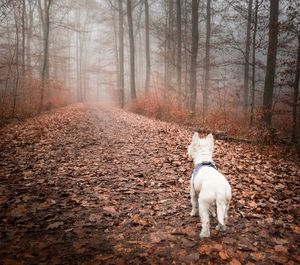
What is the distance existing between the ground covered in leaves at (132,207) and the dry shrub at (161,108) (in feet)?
21.9

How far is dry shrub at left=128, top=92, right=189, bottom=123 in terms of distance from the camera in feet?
50.1

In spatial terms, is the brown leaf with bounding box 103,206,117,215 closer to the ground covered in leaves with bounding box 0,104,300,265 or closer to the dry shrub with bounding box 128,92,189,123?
the ground covered in leaves with bounding box 0,104,300,265

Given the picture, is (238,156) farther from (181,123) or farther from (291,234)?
(181,123)

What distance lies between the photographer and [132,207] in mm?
4836

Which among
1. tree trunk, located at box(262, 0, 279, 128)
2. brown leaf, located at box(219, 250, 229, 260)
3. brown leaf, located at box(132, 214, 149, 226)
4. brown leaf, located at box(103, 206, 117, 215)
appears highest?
tree trunk, located at box(262, 0, 279, 128)

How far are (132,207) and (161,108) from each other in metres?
12.7

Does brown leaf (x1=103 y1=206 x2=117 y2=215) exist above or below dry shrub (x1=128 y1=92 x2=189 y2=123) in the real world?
below


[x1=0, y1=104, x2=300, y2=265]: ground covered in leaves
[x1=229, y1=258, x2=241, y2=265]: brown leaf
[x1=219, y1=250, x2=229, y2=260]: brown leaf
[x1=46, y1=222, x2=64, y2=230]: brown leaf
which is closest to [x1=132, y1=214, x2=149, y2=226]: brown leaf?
[x1=0, y1=104, x2=300, y2=265]: ground covered in leaves

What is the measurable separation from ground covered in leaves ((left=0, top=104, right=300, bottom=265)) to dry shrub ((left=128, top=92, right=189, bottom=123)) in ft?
21.9

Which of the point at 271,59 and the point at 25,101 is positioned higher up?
the point at 271,59

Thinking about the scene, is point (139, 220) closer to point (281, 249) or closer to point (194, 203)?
point (194, 203)

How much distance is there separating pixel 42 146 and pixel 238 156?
598cm

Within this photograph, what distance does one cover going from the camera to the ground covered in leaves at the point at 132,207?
139 inches

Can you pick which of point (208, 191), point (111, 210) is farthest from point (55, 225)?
point (208, 191)
